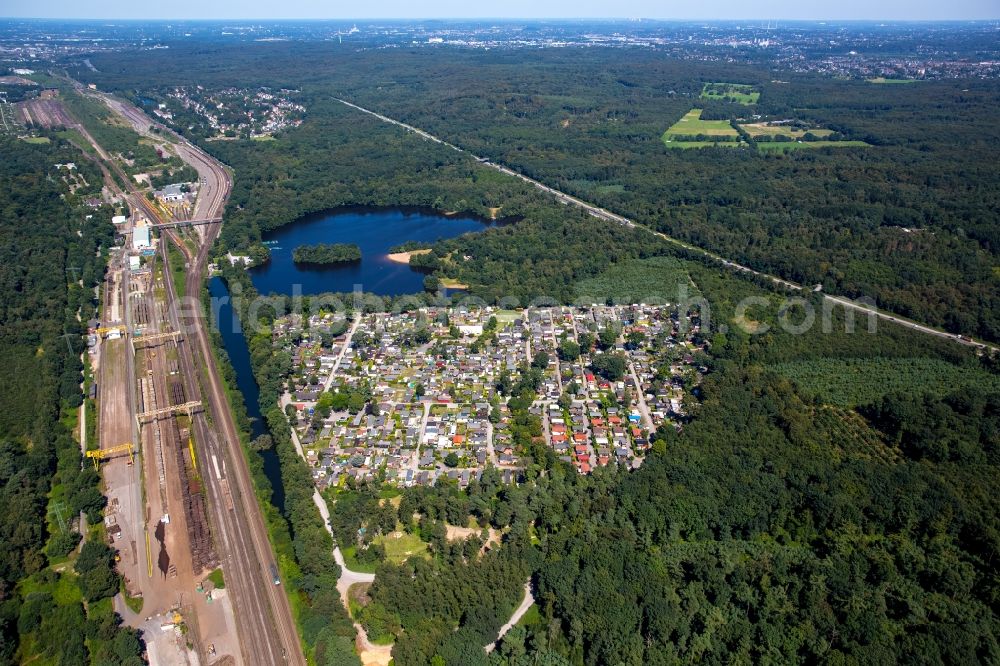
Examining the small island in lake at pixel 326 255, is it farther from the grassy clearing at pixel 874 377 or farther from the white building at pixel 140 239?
the grassy clearing at pixel 874 377

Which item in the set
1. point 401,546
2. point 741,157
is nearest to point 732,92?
point 741,157

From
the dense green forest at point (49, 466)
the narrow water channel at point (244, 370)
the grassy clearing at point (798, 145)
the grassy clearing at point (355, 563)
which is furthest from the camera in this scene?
the grassy clearing at point (798, 145)

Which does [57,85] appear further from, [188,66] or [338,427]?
[338,427]

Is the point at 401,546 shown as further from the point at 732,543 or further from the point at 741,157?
the point at 741,157

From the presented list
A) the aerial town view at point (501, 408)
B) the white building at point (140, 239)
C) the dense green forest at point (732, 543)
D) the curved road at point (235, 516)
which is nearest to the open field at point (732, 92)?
the aerial town view at point (501, 408)

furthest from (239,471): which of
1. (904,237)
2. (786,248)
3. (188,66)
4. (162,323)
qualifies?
(188,66)

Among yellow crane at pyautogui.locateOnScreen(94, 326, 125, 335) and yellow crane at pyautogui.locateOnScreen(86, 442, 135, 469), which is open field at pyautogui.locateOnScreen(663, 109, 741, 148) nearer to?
yellow crane at pyautogui.locateOnScreen(94, 326, 125, 335)
